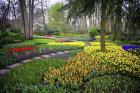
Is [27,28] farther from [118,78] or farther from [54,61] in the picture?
[118,78]

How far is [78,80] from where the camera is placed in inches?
278

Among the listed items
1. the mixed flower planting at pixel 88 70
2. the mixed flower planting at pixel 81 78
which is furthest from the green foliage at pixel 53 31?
the mixed flower planting at pixel 81 78

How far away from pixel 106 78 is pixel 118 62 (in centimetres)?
253

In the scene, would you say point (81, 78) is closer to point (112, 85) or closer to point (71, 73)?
point (71, 73)

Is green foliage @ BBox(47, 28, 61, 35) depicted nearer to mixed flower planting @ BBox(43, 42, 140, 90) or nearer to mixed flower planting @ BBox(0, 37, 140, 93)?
mixed flower planting @ BBox(43, 42, 140, 90)

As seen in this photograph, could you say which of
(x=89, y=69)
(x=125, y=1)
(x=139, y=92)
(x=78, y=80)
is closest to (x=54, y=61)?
(x=89, y=69)

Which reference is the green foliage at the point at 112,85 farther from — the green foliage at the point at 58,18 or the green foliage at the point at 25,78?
the green foliage at the point at 58,18

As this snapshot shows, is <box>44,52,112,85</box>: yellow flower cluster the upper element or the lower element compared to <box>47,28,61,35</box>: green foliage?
lower

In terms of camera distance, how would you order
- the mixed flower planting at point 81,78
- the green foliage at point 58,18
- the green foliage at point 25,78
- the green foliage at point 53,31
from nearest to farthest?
the green foliage at point 25,78, the mixed flower planting at point 81,78, the green foliage at point 53,31, the green foliage at point 58,18

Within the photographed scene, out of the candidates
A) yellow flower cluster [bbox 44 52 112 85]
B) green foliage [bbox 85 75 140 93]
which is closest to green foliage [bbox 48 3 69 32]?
yellow flower cluster [bbox 44 52 112 85]

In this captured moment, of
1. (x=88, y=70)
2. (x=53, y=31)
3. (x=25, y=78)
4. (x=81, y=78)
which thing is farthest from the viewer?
(x=53, y=31)

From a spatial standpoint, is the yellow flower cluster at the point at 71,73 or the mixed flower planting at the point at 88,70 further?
the mixed flower planting at the point at 88,70

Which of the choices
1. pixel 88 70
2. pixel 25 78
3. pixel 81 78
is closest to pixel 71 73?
pixel 81 78

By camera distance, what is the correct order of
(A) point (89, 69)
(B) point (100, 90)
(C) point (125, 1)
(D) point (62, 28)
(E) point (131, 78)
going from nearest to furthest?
(B) point (100, 90), (E) point (131, 78), (A) point (89, 69), (C) point (125, 1), (D) point (62, 28)
